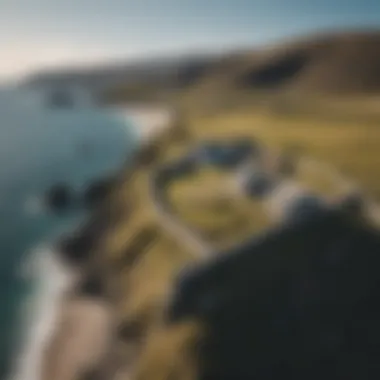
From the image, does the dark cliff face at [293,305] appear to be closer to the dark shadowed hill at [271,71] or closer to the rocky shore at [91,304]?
the rocky shore at [91,304]

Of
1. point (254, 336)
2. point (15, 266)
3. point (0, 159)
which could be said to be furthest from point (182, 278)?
point (0, 159)

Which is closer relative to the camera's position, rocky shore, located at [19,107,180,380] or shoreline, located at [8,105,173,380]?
rocky shore, located at [19,107,180,380]

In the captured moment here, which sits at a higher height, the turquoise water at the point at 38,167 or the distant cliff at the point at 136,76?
the distant cliff at the point at 136,76

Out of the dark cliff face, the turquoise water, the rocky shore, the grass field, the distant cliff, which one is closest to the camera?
the dark cliff face

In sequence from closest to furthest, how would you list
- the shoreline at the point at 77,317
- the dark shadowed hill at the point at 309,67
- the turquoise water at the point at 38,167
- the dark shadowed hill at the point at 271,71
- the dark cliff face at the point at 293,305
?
the dark cliff face at the point at 293,305
the shoreline at the point at 77,317
the turquoise water at the point at 38,167
the dark shadowed hill at the point at 309,67
the dark shadowed hill at the point at 271,71

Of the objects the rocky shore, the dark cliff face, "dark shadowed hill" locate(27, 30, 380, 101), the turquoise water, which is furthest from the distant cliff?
the dark cliff face

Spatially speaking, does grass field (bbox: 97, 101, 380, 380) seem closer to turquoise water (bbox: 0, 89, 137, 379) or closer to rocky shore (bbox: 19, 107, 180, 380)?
rocky shore (bbox: 19, 107, 180, 380)

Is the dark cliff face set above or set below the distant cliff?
below

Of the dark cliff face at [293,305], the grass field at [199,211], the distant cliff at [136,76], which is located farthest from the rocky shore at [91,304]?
the distant cliff at [136,76]
